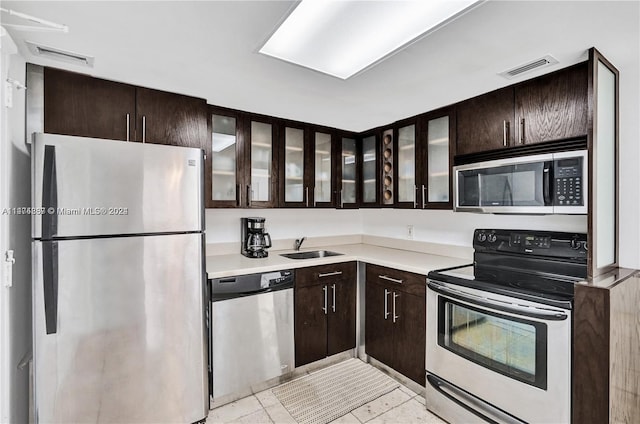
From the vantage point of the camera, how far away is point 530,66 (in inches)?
69.5

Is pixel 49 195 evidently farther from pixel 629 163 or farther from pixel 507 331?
pixel 629 163

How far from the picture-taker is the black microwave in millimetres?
1713

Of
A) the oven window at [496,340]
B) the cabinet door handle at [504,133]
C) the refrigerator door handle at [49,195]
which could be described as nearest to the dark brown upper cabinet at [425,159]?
the cabinet door handle at [504,133]

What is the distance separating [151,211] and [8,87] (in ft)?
2.68

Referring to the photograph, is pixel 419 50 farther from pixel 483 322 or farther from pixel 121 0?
pixel 483 322

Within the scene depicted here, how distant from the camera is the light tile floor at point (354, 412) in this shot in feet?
6.70

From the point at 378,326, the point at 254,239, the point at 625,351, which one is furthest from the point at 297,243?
the point at 625,351

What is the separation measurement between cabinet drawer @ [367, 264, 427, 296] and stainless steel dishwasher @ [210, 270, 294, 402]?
71 cm

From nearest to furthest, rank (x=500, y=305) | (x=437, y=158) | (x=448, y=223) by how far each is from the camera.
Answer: (x=500, y=305)
(x=437, y=158)
(x=448, y=223)

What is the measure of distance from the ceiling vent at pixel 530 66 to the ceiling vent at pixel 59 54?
7.69 feet

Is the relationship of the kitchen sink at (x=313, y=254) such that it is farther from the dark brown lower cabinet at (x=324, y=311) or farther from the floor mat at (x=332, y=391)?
the floor mat at (x=332, y=391)

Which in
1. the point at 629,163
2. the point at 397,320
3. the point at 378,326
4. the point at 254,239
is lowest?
the point at 378,326

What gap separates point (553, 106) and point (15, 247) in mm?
3043

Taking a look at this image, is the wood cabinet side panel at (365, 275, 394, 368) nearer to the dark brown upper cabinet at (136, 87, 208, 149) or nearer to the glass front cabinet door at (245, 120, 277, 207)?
the glass front cabinet door at (245, 120, 277, 207)
